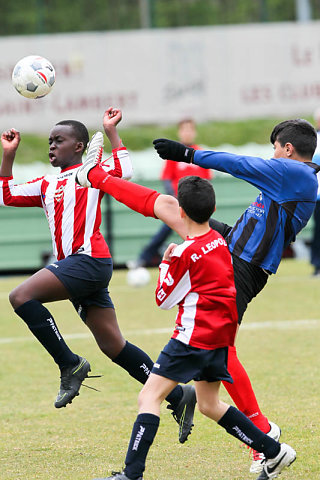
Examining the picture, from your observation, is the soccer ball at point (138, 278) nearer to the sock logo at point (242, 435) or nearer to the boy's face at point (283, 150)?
the boy's face at point (283, 150)

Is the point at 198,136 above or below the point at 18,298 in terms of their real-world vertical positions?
below

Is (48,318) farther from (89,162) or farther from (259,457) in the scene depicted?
(259,457)

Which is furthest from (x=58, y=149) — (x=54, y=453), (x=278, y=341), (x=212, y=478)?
(x=278, y=341)

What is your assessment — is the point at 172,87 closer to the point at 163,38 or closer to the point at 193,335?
the point at 163,38

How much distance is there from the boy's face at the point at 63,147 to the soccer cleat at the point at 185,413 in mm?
1758

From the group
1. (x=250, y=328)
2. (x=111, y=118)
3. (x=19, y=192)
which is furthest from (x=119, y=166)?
(x=250, y=328)

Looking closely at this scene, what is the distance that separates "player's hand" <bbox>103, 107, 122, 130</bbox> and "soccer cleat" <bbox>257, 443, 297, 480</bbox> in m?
2.29

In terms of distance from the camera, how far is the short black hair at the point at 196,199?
4531 millimetres

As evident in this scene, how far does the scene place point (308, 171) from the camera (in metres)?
5.15

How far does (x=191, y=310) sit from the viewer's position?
453 centimetres

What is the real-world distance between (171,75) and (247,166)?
1442 centimetres

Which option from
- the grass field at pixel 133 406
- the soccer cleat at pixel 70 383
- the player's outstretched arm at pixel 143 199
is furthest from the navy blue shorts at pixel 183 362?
the soccer cleat at pixel 70 383

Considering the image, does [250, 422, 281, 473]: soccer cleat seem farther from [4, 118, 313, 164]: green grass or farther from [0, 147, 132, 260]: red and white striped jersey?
[4, 118, 313, 164]: green grass

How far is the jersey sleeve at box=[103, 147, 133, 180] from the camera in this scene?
5.89m
